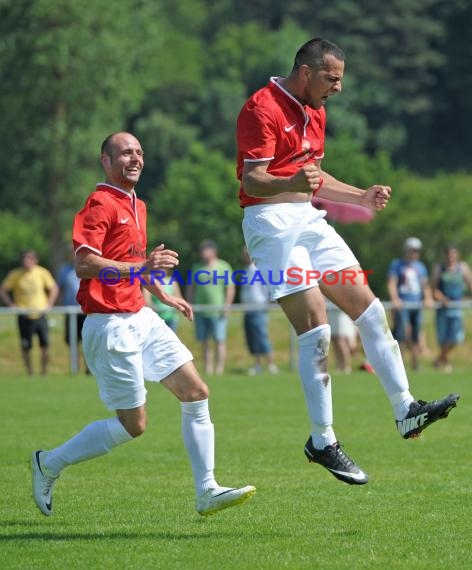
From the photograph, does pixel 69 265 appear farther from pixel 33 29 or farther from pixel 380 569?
pixel 33 29

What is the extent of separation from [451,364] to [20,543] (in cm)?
1897

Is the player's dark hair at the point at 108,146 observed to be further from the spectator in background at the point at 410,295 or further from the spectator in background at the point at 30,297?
the spectator in background at the point at 410,295

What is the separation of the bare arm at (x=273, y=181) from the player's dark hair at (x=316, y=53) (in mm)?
654

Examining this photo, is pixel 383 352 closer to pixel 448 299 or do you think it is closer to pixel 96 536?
pixel 96 536

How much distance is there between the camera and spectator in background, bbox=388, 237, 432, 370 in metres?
22.5

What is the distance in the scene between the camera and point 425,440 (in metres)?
12.5

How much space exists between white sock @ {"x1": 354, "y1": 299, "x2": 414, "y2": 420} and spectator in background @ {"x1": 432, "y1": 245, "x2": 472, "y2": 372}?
47.0 feet

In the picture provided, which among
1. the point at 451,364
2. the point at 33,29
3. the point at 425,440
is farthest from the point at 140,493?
the point at 33,29

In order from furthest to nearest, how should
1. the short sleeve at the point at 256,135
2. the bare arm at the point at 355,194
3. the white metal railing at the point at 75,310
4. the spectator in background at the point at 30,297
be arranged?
the spectator in background at the point at 30,297 < the white metal railing at the point at 75,310 < the bare arm at the point at 355,194 < the short sleeve at the point at 256,135

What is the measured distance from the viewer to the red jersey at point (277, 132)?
310 inches

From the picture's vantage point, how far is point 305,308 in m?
8.08

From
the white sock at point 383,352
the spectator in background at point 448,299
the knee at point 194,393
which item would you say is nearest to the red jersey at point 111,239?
the knee at point 194,393

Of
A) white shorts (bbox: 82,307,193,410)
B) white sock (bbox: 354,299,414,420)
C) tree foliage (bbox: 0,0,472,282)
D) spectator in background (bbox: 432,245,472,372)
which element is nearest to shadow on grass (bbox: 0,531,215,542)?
white shorts (bbox: 82,307,193,410)

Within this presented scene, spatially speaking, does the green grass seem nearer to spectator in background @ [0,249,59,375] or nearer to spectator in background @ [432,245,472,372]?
spectator in background @ [0,249,59,375]
